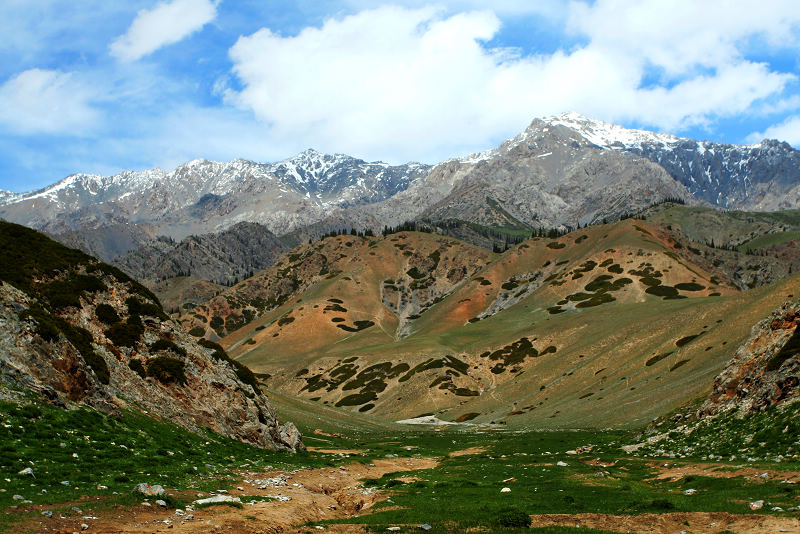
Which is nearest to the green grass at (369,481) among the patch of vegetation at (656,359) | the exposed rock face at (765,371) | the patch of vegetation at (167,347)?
the exposed rock face at (765,371)

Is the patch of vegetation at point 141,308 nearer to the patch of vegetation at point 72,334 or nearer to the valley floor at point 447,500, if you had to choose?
the patch of vegetation at point 72,334

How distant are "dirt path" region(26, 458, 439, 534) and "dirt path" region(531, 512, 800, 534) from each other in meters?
8.11

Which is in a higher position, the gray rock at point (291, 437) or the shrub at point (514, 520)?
the shrub at point (514, 520)

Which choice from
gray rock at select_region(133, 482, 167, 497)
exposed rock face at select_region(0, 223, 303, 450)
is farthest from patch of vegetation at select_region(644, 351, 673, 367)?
gray rock at select_region(133, 482, 167, 497)

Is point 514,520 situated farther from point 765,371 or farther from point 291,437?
point 291,437

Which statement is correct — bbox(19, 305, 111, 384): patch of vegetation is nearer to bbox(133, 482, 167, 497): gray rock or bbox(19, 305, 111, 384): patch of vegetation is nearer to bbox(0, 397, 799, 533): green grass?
bbox(0, 397, 799, 533): green grass

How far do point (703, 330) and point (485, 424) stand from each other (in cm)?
4901

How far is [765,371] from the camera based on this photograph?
41469 millimetres

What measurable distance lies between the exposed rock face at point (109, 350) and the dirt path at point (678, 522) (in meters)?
28.3

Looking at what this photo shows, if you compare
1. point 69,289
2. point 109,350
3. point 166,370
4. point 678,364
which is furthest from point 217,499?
point 678,364

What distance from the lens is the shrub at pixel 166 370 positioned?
4888 centimetres

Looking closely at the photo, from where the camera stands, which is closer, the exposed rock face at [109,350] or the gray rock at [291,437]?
the exposed rock face at [109,350]

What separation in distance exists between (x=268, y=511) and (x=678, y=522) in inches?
621

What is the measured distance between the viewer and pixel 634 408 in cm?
7900
